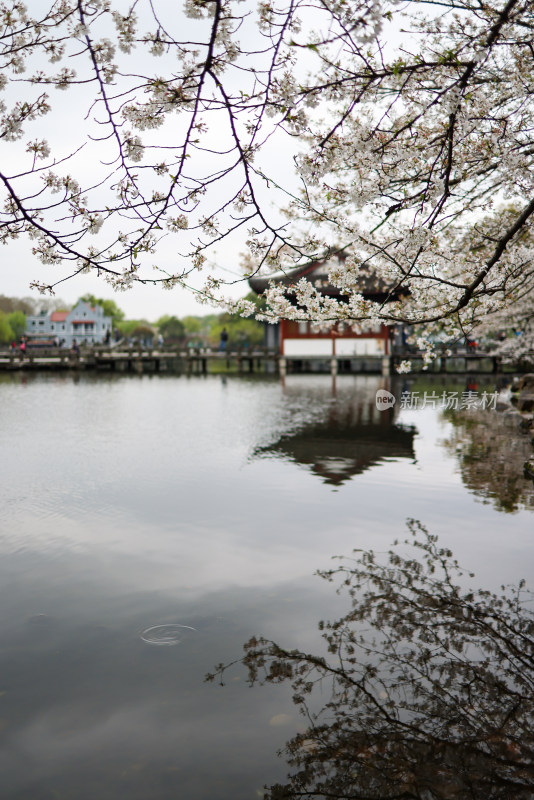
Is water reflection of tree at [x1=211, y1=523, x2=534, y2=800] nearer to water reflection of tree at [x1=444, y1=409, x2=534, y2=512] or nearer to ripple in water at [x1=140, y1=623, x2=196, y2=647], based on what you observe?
ripple in water at [x1=140, y1=623, x2=196, y2=647]

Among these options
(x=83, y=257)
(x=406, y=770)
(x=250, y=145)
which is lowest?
(x=406, y=770)

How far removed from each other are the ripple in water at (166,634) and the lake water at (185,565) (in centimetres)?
2

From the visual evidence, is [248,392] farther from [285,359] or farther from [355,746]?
[355,746]

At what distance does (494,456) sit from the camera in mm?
12828

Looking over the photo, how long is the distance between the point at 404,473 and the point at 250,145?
26.1 feet

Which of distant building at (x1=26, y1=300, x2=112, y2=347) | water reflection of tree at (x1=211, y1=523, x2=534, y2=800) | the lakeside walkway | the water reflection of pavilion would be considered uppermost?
distant building at (x1=26, y1=300, x2=112, y2=347)

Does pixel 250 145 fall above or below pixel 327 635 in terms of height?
above

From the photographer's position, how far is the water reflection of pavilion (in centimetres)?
1216

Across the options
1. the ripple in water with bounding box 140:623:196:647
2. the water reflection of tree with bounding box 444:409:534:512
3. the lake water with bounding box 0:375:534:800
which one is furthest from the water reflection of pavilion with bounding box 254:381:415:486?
the ripple in water with bounding box 140:623:196:647

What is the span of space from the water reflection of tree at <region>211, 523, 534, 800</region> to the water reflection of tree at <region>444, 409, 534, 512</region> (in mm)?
3688

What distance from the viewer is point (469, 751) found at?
3721mm

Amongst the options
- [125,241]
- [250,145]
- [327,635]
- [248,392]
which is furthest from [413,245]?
[248,392]

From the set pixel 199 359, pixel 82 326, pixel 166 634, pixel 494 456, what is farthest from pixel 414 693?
pixel 82 326

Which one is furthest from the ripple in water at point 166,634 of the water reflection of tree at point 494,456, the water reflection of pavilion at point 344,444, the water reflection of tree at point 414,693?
the water reflection of pavilion at point 344,444
